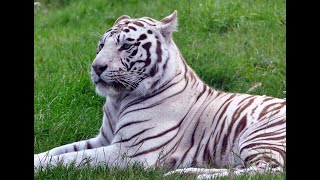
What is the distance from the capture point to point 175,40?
8711 millimetres

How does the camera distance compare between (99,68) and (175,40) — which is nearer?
(99,68)

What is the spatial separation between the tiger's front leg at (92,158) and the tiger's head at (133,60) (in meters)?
0.54

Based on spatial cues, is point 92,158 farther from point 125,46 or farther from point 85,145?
point 125,46

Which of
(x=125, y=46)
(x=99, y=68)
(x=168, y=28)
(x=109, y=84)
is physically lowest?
(x=109, y=84)

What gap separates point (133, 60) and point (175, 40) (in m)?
3.14

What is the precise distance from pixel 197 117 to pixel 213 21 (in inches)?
149

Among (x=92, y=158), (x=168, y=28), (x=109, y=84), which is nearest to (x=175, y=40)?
(x=168, y=28)

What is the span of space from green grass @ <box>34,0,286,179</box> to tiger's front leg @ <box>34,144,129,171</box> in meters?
0.20

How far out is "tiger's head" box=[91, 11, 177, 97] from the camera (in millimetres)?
5551

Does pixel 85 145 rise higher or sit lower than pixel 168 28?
lower

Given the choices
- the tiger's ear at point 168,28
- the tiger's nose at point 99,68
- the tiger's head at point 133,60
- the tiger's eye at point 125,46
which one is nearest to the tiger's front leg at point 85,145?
the tiger's head at point 133,60

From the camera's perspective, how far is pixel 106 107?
590cm
